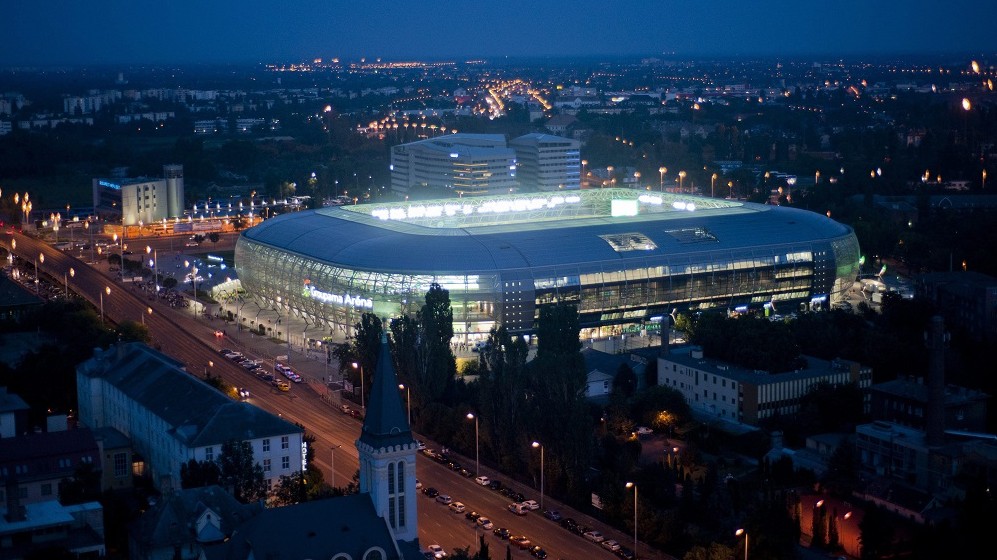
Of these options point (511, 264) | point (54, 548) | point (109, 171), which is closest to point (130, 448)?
point (54, 548)

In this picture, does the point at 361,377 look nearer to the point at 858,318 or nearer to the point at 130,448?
the point at 130,448

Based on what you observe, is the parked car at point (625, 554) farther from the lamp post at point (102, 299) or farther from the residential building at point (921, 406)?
the lamp post at point (102, 299)

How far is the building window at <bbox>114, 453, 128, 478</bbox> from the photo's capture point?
134 feet

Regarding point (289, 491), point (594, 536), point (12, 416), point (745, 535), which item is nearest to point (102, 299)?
point (12, 416)

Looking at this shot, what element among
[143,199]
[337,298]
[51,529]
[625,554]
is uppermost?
[143,199]

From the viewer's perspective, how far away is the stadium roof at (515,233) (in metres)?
61.2

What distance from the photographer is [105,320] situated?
211 feet

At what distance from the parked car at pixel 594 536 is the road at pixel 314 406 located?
0.23m

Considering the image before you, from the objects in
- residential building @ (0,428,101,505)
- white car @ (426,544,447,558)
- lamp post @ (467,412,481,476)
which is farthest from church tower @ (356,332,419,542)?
residential building @ (0,428,101,505)

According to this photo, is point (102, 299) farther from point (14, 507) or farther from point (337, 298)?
point (14, 507)

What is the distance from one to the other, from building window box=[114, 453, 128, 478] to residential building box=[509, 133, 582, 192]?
7712cm

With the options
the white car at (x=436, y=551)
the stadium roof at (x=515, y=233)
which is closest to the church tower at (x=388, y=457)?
the white car at (x=436, y=551)

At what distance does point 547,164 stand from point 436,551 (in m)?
83.5

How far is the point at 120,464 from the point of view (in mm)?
40906
